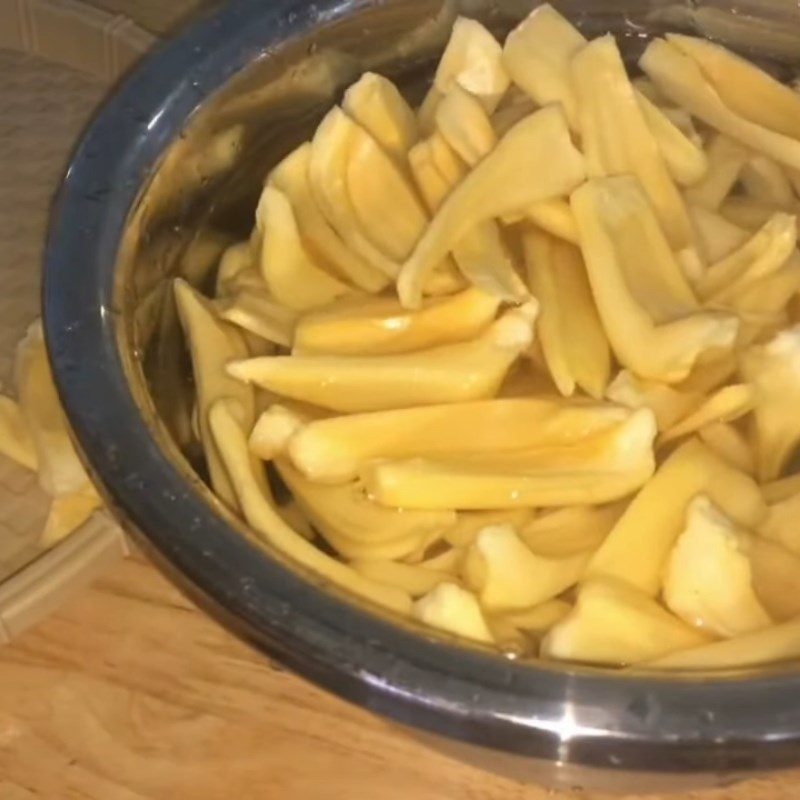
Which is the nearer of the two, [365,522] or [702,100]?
[365,522]

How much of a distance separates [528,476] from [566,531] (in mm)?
23

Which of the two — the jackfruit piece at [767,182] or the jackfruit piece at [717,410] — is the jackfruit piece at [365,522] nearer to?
the jackfruit piece at [717,410]

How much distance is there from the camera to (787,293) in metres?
0.48

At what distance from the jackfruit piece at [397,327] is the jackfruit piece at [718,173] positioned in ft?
0.36

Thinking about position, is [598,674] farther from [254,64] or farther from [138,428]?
[254,64]

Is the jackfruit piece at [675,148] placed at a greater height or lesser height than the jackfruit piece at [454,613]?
greater

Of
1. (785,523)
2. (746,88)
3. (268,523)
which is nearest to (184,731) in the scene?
(268,523)

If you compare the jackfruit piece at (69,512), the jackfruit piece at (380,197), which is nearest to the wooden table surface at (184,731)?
the jackfruit piece at (69,512)

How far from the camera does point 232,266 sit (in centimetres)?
50

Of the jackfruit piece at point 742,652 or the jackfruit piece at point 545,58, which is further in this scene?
the jackfruit piece at point 545,58

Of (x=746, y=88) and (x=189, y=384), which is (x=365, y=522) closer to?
(x=189, y=384)

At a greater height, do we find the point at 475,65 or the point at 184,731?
the point at 475,65

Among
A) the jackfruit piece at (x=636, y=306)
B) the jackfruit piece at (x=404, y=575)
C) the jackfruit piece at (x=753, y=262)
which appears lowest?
the jackfruit piece at (x=404, y=575)

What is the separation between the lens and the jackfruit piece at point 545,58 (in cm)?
50
